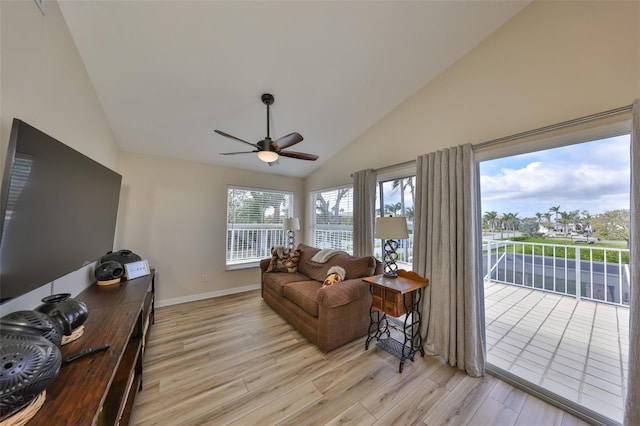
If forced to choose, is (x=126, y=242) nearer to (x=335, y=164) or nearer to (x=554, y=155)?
(x=335, y=164)

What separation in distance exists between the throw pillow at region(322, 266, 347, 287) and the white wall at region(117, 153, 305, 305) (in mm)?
2234

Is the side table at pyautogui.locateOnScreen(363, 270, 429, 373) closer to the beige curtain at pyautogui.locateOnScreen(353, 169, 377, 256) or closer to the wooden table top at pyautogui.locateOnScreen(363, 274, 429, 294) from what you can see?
the wooden table top at pyautogui.locateOnScreen(363, 274, 429, 294)

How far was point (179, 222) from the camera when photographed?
3.65 metres

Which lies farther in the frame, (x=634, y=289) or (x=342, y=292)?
(x=342, y=292)

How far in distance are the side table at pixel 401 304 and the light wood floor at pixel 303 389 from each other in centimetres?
11

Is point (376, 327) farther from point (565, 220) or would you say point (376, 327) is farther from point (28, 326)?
point (28, 326)

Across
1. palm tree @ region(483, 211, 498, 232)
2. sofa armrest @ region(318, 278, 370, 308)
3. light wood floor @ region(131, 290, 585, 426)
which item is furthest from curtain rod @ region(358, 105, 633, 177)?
light wood floor @ region(131, 290, 585, 426)

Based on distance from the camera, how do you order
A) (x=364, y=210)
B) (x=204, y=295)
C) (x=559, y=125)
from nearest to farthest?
(x=559, y=125) < (x=364, y=210) < (x=204, y=295)

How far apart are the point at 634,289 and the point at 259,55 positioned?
10.4 ft

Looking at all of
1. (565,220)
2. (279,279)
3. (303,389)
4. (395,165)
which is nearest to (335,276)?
(279,279)

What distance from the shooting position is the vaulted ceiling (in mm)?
1726

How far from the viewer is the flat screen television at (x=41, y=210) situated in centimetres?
93

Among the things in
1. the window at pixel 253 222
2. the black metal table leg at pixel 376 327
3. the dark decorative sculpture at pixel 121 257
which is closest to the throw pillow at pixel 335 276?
the black metal table leg at pixel 376 327

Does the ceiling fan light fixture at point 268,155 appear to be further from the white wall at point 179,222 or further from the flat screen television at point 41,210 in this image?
the white wall at point 179,222
